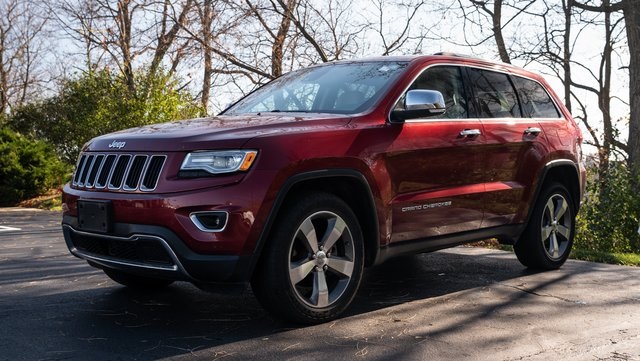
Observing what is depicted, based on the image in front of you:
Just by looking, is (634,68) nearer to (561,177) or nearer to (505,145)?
(561,177)

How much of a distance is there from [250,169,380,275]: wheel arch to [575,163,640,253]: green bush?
6.95m

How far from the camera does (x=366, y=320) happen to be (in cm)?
461

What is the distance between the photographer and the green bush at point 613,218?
422 inches

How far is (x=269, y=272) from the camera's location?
4156 mm

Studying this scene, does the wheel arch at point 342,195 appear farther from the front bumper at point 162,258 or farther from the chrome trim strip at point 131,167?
the chrome trim strip at point 131,167

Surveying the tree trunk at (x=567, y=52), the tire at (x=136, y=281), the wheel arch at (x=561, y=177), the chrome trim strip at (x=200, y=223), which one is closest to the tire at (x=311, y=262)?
the chrome trim strip at (x=200, y=223)

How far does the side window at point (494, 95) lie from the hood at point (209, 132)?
5.34ft

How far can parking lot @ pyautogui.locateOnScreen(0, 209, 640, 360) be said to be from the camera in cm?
390

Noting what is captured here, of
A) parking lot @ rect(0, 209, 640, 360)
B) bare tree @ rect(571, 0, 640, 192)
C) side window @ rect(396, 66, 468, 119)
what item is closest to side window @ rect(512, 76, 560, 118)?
side window @ rect(396, 66, 468, 119)

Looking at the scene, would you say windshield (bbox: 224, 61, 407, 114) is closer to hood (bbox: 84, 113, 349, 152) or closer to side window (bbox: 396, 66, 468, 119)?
side window (bbox: 396, 66, 468, 119)

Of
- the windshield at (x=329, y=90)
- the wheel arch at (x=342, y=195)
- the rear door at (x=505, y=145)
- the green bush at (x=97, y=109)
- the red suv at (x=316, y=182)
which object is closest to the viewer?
the red suv at (x=316, y=182)

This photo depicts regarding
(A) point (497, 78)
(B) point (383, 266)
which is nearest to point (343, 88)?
(A) point (497, 78)

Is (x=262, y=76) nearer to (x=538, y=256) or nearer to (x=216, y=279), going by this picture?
(x=538, y=256)

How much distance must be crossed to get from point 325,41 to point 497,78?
10.4 metres
